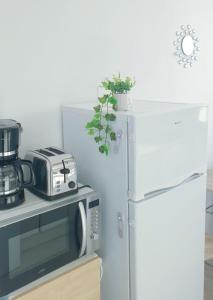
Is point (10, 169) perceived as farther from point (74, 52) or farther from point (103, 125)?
point (74, 52)

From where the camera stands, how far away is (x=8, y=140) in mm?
1587

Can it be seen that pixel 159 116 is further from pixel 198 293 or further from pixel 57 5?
pixel 198 293

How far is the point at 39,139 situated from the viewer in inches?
81.8

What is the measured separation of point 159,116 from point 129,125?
18 cm

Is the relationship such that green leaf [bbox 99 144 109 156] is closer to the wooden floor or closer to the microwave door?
the microwave door

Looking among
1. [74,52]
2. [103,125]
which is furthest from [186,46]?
[103,125]

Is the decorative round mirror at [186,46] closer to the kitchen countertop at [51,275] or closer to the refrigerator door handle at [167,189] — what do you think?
the refrigerator door handle at [167,189]

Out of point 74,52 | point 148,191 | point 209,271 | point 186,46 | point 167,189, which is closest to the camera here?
point 148,191

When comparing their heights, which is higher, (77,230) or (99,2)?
(99,2)

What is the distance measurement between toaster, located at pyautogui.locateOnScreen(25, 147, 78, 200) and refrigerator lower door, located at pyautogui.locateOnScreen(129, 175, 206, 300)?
1.06 feet

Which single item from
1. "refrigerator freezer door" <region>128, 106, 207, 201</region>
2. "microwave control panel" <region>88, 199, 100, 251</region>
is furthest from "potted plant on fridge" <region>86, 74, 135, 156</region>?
"microwave control panel" <region>88, 199, 100, 251</region>

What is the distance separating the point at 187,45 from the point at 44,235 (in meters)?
2.03

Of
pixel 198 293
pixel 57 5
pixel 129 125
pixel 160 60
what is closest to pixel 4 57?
pixel 57 5

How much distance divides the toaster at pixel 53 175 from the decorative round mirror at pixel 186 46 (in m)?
1.58
